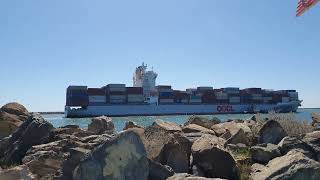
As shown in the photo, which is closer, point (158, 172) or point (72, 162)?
point (72, 162)

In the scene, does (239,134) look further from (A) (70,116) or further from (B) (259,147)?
(A) (70,116)

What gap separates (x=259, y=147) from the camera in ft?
28.1

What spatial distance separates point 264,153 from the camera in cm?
834

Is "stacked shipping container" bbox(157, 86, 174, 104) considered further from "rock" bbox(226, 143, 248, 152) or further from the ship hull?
"rock" bbox(226, 143, 248, 152)

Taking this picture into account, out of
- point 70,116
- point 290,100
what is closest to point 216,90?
point 290,100

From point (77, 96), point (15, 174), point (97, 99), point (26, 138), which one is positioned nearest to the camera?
point (15, 174)

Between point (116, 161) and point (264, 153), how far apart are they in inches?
138

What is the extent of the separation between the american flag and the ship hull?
8833 centimetres

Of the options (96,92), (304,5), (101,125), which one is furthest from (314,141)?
(96,92)

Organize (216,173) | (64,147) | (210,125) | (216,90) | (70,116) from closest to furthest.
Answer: (216,173) → (64,147) → (210,125) → (70,116) → (216,90)

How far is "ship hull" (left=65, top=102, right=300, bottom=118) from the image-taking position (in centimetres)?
9594

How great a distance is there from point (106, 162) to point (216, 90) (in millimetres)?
103434

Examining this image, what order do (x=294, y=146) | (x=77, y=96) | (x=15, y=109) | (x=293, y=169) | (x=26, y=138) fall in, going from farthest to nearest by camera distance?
(x=77, y=96) → (x=15, y=109) → (x=26, y=138) → (x=294, y=146) → (x=293, y=169)

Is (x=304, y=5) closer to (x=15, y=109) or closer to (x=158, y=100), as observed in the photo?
(x=15, y=109)
